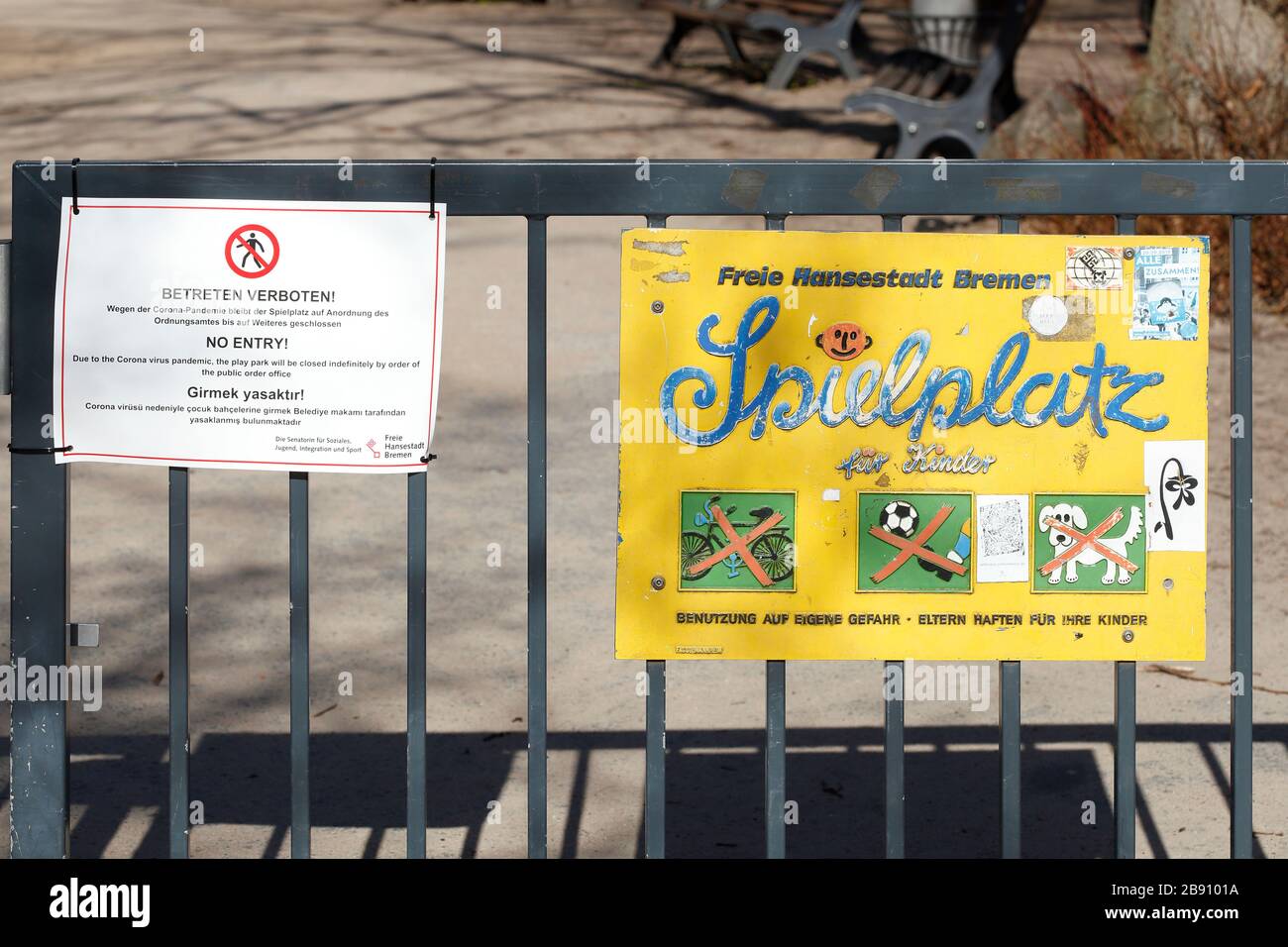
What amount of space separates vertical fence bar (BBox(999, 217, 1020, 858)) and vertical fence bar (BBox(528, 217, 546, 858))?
2.77 ft

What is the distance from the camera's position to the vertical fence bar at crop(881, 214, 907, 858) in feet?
10.1

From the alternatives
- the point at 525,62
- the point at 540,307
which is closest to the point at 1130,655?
the point at 540,307

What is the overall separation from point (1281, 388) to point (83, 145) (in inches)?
355

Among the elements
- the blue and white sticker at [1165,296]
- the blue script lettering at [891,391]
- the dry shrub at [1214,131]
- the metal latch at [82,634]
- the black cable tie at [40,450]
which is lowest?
the metal latch at [82,634]

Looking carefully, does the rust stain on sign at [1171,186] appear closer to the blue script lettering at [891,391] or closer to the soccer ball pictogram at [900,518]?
the blue script lettering at [891,391]

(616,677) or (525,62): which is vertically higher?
(525,62)

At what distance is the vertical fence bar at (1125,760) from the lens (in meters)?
3.10

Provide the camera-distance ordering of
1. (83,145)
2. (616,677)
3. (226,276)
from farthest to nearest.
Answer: (83,145) < (616,677) < (226,276)

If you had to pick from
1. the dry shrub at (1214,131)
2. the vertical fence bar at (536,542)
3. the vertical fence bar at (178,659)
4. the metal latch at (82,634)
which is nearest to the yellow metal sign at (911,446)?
the vertical fence bar at (536,542)

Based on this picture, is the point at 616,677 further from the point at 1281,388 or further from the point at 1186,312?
the point at 1281,388

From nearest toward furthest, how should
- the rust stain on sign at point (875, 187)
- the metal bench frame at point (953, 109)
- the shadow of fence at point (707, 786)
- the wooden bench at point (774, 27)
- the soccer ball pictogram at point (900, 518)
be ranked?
the rust stain on sign at point (875, 187) → the soccer ball pictogram at point (900, 518) → the shadow of fence at point (707, 786) → the metal bench frame at point (953, 109) → the wooden bench at point (774, 27)

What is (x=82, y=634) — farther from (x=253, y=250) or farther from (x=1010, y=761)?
(x=1010, y=761)

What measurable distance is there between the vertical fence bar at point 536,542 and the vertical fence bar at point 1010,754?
84 centimetres

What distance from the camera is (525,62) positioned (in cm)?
1717
